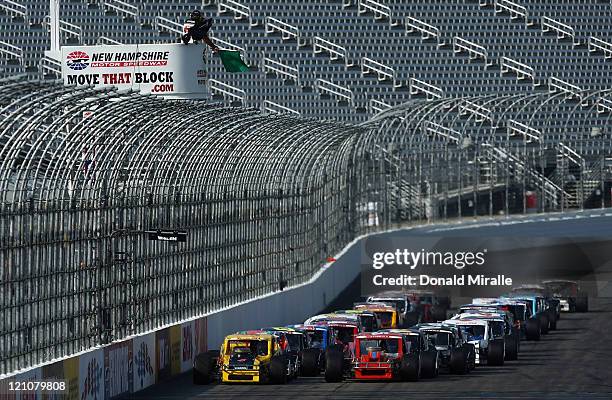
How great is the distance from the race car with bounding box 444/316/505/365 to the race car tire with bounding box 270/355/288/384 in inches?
202

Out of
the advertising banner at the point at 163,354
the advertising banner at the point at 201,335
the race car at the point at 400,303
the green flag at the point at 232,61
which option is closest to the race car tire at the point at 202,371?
the advertising banner at the point at 163,354

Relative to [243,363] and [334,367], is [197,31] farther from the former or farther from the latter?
[334,367]

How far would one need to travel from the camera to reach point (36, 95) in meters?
21.7

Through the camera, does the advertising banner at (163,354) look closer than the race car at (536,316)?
Yes

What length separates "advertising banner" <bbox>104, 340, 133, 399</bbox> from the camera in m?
25.5

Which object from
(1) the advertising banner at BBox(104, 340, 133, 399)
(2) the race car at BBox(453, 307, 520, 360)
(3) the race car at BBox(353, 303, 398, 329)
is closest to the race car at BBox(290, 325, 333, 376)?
(2) the race car at BBox(453, 307, 520, 360)

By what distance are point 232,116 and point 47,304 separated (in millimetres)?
7467

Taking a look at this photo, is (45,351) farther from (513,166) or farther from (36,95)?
(513,166)

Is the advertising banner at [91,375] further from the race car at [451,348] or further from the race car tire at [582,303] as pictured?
the race car tire at [582,303]

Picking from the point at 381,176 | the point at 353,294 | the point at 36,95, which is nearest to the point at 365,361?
the point at 36,95

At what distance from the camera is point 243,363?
95.4ft

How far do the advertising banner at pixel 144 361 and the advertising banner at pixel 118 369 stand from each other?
1.08 feet

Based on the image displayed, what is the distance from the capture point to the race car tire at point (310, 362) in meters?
30.5

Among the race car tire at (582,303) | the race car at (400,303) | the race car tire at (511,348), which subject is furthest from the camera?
the race car tire at (582,303)
